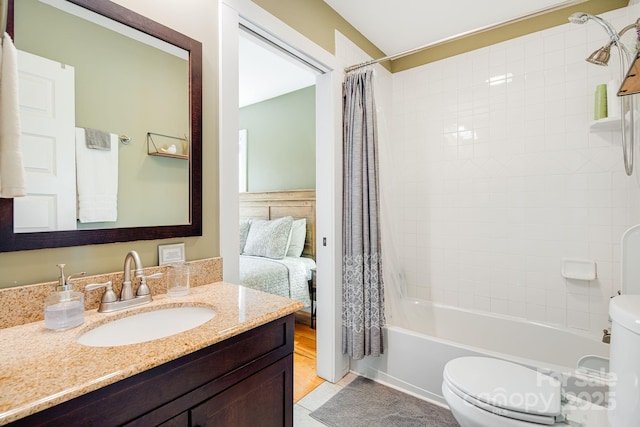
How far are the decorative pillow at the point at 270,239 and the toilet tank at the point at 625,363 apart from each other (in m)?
2.58

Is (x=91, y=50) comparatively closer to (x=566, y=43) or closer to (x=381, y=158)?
(x=381, y=158)

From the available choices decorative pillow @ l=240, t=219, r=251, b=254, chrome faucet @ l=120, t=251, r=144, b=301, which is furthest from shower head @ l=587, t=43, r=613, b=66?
decorative pillow @ l=240, t=219, r=251, b=254

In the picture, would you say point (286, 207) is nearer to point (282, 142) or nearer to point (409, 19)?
point (282, 142)

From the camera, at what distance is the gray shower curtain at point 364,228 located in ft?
6.76

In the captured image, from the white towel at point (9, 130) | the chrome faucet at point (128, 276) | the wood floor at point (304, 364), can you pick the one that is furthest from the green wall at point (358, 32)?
the wood floor at point (304, 364)

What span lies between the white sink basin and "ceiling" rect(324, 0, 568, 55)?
2047mm

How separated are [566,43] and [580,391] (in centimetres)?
210

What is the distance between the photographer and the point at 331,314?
2.12m

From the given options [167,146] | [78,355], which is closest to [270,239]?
[167,146]

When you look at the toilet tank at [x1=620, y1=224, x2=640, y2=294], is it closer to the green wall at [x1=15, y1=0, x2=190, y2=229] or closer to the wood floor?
the wood floor

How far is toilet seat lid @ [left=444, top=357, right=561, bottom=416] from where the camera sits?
118 centimetres

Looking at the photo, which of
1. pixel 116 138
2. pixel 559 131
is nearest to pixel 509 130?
pixel 559 131

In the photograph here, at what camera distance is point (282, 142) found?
12.6 ft

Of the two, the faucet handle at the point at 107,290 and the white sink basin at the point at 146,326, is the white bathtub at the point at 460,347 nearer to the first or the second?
the white sink basin at the point at 146,326
